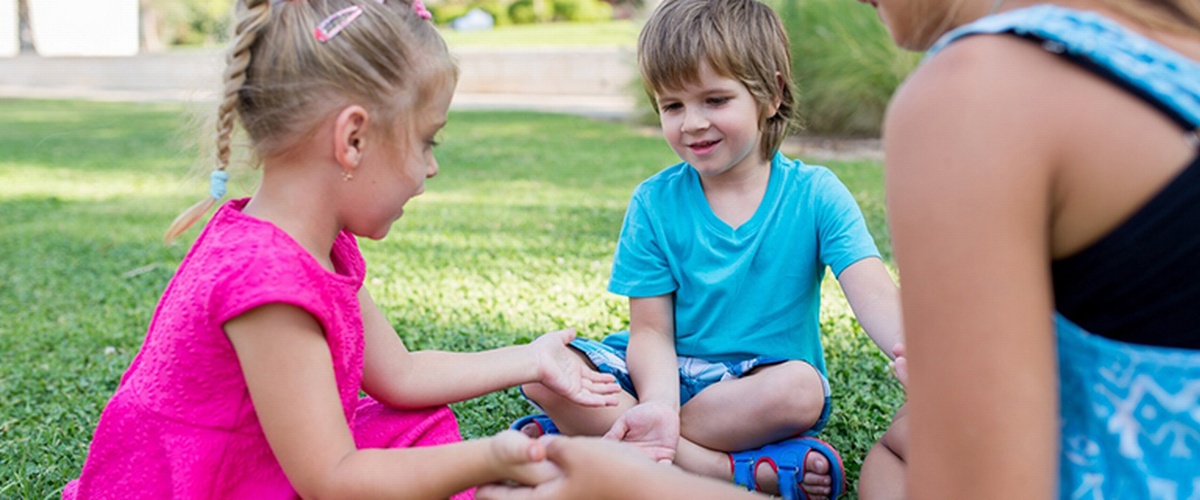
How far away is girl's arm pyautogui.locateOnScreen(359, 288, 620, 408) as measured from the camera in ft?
6.74

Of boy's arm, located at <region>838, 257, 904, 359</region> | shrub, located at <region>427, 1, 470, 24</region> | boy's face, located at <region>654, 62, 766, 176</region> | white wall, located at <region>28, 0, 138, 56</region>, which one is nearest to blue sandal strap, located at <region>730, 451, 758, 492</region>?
boy's arm, located at <region>838, 257, 904, 359</region>

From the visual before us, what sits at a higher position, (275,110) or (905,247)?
(905,247)

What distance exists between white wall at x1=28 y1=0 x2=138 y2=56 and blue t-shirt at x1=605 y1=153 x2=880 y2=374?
3078cm

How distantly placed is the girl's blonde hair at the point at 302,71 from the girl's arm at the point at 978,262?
33.9 inches

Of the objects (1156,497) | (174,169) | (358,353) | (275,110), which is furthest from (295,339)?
(174,169)

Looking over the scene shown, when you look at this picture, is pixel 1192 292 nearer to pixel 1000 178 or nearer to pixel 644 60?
pixel 1000 178

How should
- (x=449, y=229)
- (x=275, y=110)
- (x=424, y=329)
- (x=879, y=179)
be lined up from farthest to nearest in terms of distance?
1. (x=879, y=179)
2. (x=449, y=229)
3. (x=424, y=329)
4. (x=275, y=110)

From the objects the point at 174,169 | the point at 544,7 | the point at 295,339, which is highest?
the point at 295,339

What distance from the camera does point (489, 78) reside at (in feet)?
67.6

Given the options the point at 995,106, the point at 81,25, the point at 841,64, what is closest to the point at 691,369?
the point at 995,106

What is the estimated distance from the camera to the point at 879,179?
6.99m

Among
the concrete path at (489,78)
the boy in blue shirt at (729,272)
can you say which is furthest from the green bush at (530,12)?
the boy in blue shirt at (729,272)

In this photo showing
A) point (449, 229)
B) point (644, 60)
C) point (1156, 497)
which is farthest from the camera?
point (449, 229)

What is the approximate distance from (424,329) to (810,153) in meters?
6.21
